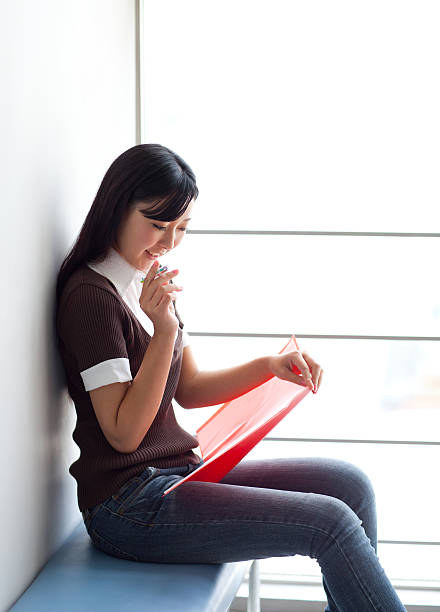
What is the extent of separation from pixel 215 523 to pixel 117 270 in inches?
20.4

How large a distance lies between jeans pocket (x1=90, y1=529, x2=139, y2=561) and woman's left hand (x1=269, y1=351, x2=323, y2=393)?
480mm

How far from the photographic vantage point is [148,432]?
1405 millimetres

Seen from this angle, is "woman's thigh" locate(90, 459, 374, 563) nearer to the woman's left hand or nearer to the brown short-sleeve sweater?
the brown short-sleeve sweater

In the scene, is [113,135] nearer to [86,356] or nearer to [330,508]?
[86,356]

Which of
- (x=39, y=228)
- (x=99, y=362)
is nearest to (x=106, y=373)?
(x=99, y=362)

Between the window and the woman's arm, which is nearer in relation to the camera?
the woman's arm

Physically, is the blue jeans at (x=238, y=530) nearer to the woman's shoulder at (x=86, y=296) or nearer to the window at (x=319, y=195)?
the woman's shoulder at (x=86, y=296)

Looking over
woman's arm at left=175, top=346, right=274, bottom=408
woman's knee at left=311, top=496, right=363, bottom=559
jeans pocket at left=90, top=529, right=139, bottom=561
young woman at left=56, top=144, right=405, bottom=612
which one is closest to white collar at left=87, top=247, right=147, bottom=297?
young woman at left=56, top=144, right=405, bottom=612

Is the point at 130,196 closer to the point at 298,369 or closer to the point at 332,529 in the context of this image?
the point at 298,369

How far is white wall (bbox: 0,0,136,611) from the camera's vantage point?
1145 millimetres

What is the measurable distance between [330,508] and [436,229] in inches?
40.9

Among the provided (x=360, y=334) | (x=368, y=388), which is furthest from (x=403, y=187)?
(x=368, y=388)

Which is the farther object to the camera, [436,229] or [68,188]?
[436,229]

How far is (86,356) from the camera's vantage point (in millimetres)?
1280
